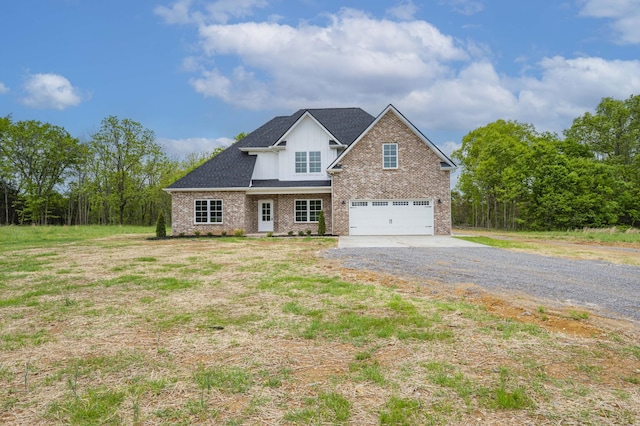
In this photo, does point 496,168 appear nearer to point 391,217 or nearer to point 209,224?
point 391,217

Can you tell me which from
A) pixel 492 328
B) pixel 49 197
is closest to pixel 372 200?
pixel 492 328

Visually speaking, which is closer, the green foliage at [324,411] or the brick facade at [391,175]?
the green foliage at [324,411]

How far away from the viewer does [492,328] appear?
441 centimetres

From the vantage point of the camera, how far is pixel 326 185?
21.9 m

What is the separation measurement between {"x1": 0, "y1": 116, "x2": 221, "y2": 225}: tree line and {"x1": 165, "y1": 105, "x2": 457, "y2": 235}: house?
23.9 m

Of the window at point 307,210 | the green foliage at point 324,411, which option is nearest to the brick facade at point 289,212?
the window at point 307,210

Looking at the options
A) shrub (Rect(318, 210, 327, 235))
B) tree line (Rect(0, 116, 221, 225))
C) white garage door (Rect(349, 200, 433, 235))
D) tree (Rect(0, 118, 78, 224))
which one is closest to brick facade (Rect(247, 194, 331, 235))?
shrub (Rect(318, 210, 327, 235))

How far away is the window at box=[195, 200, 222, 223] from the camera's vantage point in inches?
862

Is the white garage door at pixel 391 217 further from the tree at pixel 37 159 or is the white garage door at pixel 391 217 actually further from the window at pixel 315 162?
the tree at pixel 37 159

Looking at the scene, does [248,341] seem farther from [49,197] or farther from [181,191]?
[49,197]

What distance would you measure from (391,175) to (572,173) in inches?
771

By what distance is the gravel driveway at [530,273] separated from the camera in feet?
19.4

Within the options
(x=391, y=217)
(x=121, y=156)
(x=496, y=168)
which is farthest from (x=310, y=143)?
(x=121, y=156)

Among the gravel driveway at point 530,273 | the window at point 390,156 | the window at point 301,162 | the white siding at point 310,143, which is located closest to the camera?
the gravel driveway at point 530,273
